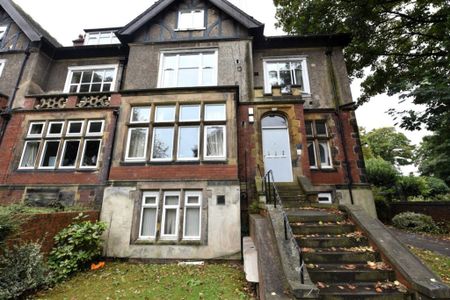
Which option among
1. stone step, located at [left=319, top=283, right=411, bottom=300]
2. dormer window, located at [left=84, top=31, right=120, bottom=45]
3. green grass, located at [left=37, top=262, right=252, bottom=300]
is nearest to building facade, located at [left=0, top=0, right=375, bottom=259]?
green grass, located at [left=37, top=262, right=252, bottom=300]

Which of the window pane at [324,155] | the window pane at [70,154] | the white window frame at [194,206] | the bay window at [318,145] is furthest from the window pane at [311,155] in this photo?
the window pane at [70,154]

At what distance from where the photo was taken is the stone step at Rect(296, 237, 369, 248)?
5293 mm

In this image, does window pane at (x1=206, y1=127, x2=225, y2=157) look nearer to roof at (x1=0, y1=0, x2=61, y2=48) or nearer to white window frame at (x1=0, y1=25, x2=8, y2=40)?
roof at (x1=0, y1=0, x2=61, y2=48)

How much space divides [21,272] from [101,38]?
14432mm

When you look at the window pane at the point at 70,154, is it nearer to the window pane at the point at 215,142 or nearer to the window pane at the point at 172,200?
the window pane at the point at 172,200

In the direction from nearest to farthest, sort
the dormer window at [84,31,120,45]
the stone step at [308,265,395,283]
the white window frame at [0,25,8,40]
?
the stone step at [308,265,395,283], the white window frame at [0,25,8,40], the dormer window at [84,31,120,45]

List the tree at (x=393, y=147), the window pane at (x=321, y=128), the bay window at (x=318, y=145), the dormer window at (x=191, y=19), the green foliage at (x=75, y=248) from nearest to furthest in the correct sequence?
1. the green foliage at (x=75, y=248)
2. the bay window at (x=318, y=145)
3. the window pane at (x=321, y=128)
4. the dormer window at (x=191, y=19)
5. the tree at (x=393, y=147)

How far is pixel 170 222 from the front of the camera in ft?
26.7

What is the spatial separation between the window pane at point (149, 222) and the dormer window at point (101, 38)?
40.4 ft

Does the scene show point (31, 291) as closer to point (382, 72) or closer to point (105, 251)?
point (105, 251)

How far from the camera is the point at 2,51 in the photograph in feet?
41.2

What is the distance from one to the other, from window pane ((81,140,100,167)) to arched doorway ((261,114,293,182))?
776cm

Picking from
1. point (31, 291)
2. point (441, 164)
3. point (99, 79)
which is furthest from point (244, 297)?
point (441, 164)

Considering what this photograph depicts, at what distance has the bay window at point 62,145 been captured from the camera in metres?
9.98
